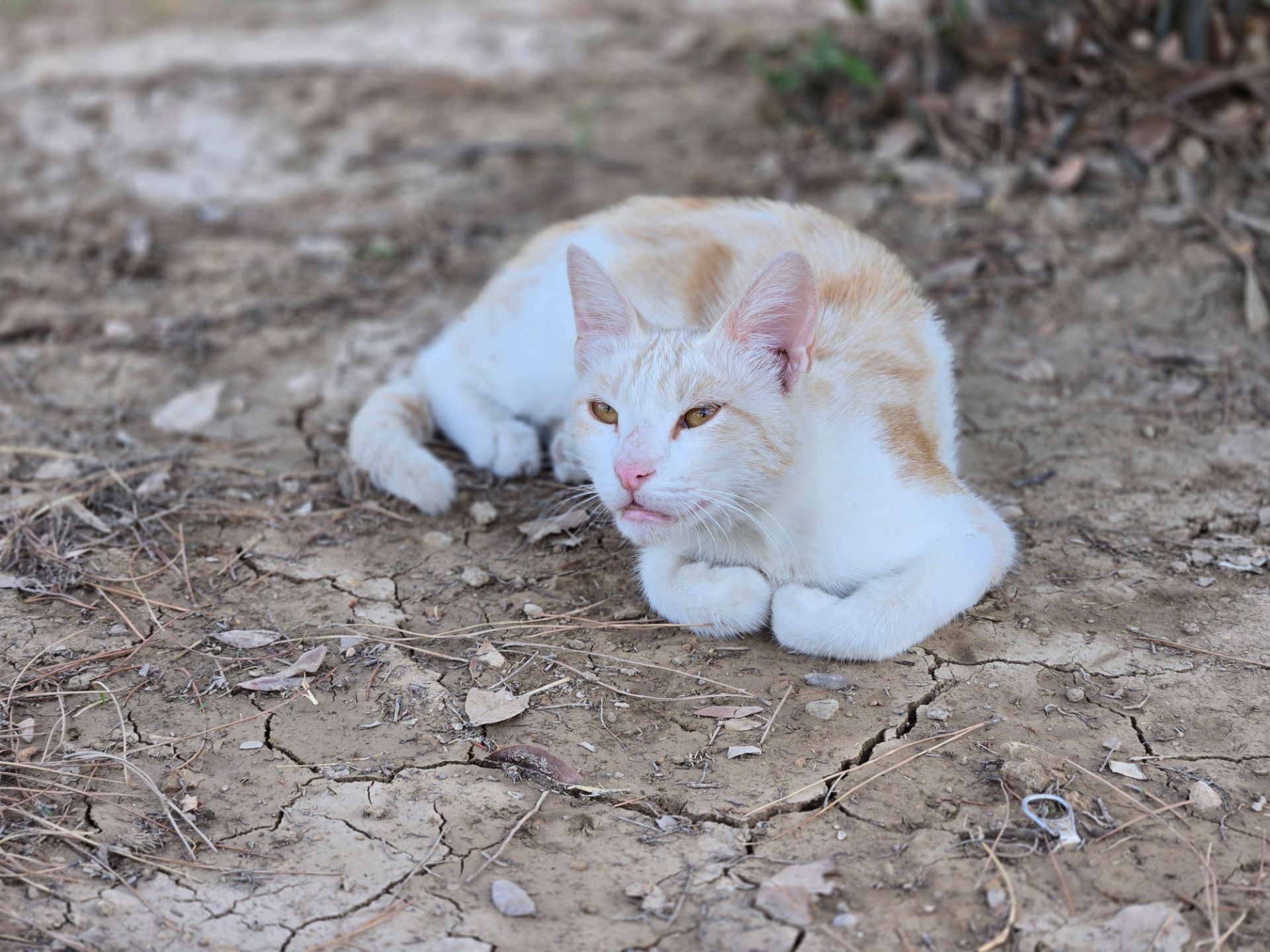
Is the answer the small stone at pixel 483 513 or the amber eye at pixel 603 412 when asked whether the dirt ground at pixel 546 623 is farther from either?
the amber eye at pixel 603 412

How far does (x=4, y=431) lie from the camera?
12.5ft

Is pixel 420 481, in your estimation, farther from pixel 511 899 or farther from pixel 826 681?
pixel 511 899

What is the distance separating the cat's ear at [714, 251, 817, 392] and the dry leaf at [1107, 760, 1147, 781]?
1.09 meters

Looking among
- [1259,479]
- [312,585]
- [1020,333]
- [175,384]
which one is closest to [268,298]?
[175,384]

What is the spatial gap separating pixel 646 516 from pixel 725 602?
14.3 inches

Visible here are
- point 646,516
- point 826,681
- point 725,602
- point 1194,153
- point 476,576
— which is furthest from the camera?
point 1194,153

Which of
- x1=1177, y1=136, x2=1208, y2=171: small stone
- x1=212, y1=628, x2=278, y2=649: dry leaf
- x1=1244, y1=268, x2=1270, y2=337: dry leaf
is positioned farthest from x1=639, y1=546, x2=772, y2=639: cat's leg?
x1=1177, y1=136, x2=1208, y2=171: small stone

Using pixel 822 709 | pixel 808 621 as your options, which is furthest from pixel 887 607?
pixel 822 709

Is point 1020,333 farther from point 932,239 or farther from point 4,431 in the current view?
point 4,431

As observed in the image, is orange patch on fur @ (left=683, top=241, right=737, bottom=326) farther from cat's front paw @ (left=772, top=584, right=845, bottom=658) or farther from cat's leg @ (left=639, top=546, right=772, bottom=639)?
cat's front paw @ (left=772, top=584, right=845, bottom=658)

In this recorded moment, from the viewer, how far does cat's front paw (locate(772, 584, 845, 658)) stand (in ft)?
8.81

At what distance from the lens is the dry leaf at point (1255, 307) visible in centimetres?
407

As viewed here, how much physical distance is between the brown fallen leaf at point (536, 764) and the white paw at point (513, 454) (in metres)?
1.29

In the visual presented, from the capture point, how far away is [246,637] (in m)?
2.85
